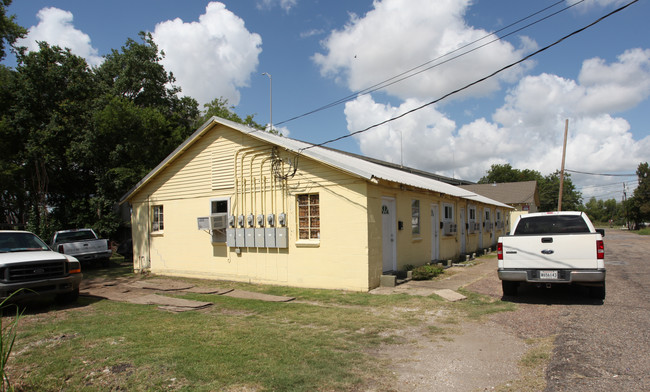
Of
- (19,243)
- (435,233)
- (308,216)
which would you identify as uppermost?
(308,216)

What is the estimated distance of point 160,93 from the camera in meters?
25.5

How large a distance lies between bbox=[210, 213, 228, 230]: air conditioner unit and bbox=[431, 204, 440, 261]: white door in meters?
7.50

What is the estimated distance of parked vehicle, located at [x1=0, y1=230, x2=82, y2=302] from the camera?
26.8 feet

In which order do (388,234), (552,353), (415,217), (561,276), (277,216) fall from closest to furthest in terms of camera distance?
1. (552,353)
2. (561,276)
3. (277,216)
4. (388,234)
5. (415,217)

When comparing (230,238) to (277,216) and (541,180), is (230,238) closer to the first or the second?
(277,216)

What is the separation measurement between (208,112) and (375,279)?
2679 cm

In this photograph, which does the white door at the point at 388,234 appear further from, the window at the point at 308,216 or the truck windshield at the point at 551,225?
the truck windshield at the point at 551,225

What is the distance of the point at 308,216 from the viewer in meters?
11.1

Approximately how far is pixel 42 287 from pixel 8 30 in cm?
1509

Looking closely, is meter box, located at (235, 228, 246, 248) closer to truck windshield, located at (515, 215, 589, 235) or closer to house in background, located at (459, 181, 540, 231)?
truck windshield, located at (515, 215, 589, 235)

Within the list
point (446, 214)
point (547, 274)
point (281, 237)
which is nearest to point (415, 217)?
point (446, 214)

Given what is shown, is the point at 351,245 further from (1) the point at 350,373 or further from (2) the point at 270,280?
(1) the point at 350,373

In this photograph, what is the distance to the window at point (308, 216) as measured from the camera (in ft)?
35.9

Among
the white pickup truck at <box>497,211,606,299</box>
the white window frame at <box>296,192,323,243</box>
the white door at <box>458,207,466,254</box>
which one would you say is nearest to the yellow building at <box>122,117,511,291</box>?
the white window frame at <box>296,192,323,243</box>
